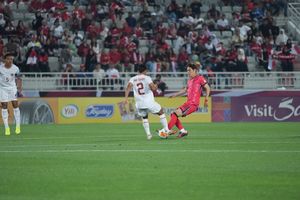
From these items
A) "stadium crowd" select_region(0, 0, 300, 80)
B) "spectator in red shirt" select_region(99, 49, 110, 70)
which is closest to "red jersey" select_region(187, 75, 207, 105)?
"stadium crowd" select_region(0, 0, 300, 80)

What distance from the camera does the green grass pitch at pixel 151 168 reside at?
11266mm

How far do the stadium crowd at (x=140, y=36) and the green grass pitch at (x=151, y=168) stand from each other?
47.9ft

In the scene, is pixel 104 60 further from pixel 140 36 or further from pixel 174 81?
pixel 174 81

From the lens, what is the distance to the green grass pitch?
1127 centimetres

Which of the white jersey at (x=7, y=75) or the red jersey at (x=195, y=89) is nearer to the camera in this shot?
the red jersey at (x=195, y=89)

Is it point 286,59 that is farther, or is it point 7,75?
point 286,59

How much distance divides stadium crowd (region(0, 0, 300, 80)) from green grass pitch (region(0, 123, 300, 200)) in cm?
1461

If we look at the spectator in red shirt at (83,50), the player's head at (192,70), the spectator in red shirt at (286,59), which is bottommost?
the spectator in red shirt at (286,59)

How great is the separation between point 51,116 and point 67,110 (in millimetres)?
705

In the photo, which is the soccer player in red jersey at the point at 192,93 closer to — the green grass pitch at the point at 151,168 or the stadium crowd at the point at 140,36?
the green grass pitch at the point at 151,168

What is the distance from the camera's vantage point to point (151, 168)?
14055 millimetres

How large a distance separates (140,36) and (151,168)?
2457 centimetres

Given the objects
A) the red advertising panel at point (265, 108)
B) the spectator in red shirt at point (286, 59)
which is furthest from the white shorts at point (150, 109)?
the spectator in red shirt at point (286, 59)

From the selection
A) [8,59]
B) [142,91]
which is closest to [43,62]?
[8,59]
